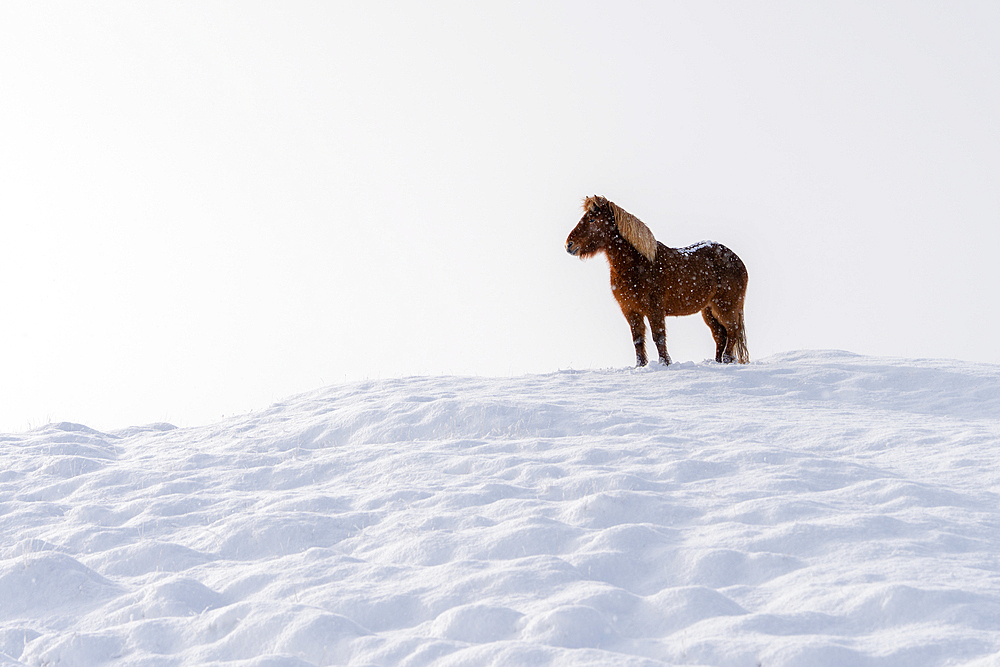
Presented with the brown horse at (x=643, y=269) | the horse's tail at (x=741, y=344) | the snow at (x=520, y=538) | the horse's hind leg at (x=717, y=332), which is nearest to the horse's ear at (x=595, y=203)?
the brown horse at (x=643, y=269)

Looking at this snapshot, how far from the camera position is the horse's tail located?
39.1 ft

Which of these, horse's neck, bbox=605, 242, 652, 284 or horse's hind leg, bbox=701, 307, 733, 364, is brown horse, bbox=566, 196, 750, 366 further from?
horse's hind leg, bbox=701, 307, 733, 364

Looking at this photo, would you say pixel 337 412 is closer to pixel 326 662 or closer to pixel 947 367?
pixel 326 662

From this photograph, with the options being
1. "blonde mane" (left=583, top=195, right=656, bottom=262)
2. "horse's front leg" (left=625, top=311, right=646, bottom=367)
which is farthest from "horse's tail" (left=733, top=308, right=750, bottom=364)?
"blonde mane" (left=583, top=195, right=656, bottom=262)

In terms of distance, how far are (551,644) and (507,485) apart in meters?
2.17

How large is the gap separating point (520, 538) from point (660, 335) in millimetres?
6397

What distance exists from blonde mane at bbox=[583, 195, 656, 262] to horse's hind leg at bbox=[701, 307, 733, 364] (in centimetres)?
159

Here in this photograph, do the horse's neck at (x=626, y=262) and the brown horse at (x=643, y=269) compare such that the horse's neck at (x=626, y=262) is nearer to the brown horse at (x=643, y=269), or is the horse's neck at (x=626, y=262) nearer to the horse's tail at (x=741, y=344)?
the brown horse at (x=643, y=269)

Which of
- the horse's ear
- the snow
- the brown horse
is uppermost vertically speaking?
the horse's ear

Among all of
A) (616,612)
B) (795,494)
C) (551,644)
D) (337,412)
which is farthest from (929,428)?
(337,412)

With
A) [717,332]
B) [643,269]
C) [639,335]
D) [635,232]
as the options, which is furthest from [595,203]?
[717,332]

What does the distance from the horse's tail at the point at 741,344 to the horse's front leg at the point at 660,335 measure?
1.57 metres

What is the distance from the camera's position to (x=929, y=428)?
742 cm

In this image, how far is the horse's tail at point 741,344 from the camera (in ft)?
39.1
